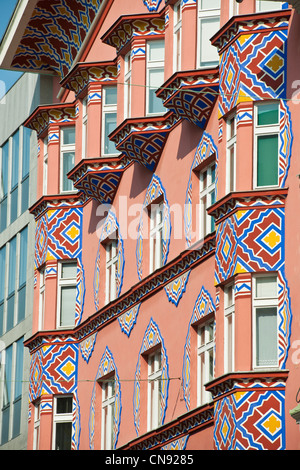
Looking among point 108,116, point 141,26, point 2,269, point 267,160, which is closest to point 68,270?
point 108,116

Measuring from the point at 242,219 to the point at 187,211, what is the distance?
165 inches

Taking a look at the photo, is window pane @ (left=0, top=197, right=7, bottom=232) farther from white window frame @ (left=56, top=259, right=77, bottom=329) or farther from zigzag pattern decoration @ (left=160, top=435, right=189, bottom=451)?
zigzag pattern decoration @ (left=160, top=435, right=189, bottom=451)

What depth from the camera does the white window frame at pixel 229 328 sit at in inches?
1124

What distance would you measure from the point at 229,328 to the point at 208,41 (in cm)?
640

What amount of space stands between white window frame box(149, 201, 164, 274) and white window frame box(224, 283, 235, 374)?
198 inches

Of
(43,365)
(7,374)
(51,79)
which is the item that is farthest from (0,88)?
(43,365)

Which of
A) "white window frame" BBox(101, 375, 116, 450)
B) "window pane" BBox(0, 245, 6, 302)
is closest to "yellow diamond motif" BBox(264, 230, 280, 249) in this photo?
"white window frame" BBox(101, 375, 116, 450)

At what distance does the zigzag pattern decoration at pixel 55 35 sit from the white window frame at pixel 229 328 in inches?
463

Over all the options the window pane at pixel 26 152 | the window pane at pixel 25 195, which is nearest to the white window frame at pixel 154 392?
the window pane at pixel 25 195

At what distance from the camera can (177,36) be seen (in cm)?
3322

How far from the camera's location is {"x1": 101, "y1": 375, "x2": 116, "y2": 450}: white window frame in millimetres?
35912

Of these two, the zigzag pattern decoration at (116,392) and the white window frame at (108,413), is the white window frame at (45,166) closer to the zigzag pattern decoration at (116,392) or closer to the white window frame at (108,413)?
the zigzag pattern decoration at (116,392)

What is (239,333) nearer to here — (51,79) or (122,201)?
(122,201)

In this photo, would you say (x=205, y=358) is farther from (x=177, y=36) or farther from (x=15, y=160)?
(x=15, y=160)
